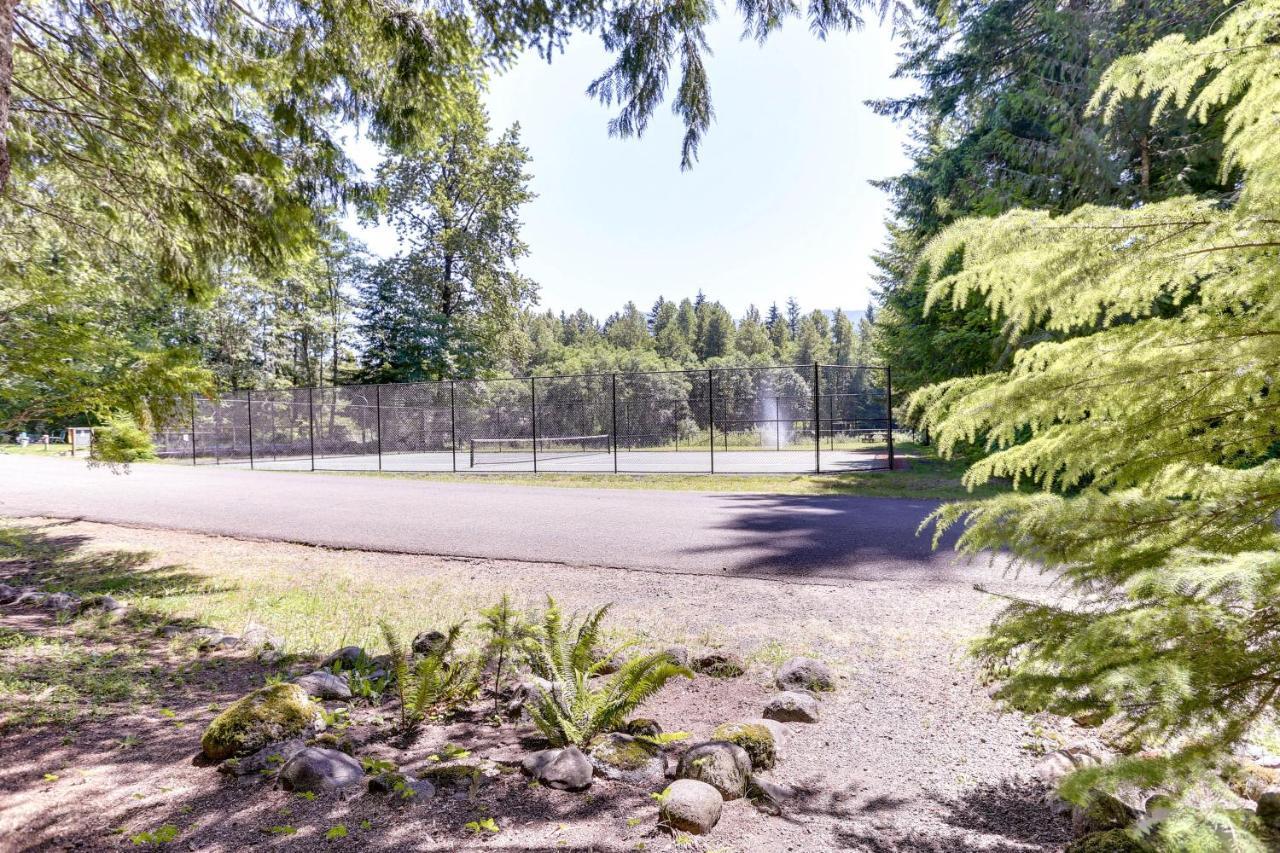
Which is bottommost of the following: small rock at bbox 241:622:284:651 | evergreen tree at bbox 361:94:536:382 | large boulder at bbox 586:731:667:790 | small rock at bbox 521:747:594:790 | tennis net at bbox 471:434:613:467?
large boulder at bbox 586:731:667:790

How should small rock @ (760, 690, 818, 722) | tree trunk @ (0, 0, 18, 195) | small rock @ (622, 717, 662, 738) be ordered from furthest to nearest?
tree trunk @ (0, 0, 18, 195) < small rock @ (760, 690, 818, 722) < small rock @ (622, 717, 662, 738)

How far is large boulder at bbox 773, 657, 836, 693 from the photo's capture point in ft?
10.5

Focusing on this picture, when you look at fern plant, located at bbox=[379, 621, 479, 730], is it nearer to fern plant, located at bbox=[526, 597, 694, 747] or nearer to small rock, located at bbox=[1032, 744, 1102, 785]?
fern plant, located at bbox=[526, 597, 694, 747]

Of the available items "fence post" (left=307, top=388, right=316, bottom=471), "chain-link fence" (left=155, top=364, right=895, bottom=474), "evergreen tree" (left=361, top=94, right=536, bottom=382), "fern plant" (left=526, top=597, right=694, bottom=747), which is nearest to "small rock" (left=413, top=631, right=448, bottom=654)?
"fern plant" (left=526, top=597, right=694, bottom=747)

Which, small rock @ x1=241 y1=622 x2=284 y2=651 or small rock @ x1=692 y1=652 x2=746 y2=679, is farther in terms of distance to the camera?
small rock @ x1=241 y1=622 x2=284 y2=651

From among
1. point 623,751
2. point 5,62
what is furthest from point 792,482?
point 5,62

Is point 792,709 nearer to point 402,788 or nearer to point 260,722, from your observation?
point 402,788

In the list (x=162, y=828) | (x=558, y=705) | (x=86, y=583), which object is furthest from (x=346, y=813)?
(x=86, y=583)

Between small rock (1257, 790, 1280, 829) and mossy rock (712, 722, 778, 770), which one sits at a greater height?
small rock (1257, 790, 1280, 829)

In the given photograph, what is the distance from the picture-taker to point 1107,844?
5.75 ft

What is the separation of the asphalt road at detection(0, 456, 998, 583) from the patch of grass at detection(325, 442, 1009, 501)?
0.88 metres

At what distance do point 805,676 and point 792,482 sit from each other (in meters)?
9.19

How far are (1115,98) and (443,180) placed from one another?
34761mm

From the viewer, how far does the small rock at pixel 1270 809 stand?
71.3 inches
